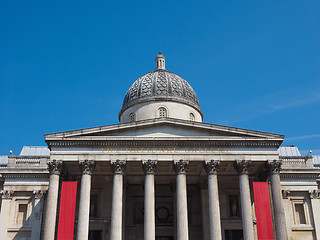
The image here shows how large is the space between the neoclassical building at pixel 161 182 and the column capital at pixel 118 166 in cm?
8

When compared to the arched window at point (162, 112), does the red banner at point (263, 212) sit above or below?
below

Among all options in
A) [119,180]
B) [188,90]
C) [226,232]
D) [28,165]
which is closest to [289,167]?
[226,232]

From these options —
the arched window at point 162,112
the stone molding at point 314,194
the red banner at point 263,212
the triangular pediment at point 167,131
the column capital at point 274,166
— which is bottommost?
the red banner at point 263,212

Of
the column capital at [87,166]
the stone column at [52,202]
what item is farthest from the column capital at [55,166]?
the column capital at [87,166]

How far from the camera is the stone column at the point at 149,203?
28.7 meters

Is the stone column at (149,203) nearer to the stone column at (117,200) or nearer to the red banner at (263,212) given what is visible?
the stone column at (117,200)

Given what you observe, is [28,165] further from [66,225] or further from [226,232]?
[226,232]

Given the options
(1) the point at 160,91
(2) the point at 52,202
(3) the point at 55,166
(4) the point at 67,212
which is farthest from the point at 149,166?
(1) the point at 160,91

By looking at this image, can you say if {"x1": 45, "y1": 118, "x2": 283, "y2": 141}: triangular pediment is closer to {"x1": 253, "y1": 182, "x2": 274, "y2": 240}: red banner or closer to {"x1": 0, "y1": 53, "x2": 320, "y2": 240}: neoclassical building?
{"x1": 0, "y1": 53, "x2": 320, "y2": 240}: neoclassical building

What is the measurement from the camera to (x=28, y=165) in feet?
125

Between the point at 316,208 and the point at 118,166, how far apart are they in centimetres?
2020

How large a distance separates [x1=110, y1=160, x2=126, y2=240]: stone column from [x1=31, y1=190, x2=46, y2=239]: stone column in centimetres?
1017

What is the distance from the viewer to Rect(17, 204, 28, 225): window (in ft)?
120

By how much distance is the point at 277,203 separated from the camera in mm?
29547
